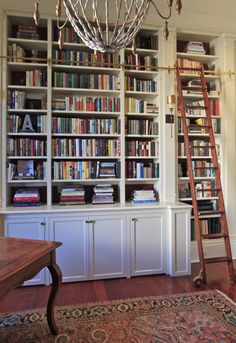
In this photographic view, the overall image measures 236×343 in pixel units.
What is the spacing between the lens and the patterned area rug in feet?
6.06

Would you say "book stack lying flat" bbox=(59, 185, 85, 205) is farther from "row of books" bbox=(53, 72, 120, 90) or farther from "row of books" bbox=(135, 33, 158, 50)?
"row of books" bbox=(135, 33, 158, 50)

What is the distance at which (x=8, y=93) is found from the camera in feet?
9.59

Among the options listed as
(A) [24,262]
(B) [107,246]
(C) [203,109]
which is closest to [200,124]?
(C) [203,109]

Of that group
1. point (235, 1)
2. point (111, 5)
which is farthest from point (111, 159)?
point (235, 1)

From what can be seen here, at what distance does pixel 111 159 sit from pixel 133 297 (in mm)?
1618

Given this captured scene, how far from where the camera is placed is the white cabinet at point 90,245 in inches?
107

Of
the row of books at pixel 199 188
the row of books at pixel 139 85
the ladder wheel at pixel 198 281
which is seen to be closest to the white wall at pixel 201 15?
the row of books at pixel 139 85

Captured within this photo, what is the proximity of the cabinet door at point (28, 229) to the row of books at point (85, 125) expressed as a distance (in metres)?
1.06

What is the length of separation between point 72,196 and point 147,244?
103 centimetres

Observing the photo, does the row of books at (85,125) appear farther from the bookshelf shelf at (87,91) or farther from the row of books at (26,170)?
the row of books at (26,170)

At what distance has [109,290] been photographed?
2.58 metres

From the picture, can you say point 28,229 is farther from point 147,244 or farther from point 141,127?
point 141,127

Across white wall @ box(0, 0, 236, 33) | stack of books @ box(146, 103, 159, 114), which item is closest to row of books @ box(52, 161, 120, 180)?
stack of books @ box(146, 103, 159, 114)

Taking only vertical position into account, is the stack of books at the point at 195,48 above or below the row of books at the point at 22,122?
above
